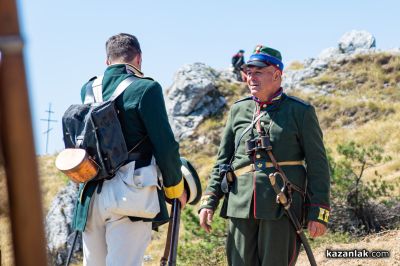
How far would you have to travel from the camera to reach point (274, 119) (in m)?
4.57

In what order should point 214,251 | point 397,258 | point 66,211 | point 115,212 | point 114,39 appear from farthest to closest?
point 66,211 → point 214,251 → point 397,258 → point 114,39 → point 115,212

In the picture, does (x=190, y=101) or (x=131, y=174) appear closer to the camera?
(x=131, y=174)

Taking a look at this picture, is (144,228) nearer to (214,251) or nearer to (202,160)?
(214,251)

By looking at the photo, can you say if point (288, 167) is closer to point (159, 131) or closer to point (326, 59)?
point (159, 131)

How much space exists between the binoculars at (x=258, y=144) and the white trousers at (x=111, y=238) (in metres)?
0.89

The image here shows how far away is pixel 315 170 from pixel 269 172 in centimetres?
29

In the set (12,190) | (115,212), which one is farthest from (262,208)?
(12,190)

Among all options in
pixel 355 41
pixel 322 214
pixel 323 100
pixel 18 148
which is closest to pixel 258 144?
pixel 322 214

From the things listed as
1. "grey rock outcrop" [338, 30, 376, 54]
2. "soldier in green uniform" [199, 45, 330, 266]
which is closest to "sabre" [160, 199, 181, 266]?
"soldier in green uniform" [199, 45, 330, 266]

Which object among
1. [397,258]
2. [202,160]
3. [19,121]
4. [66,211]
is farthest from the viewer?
[202,160]

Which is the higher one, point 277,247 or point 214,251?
point 277,247

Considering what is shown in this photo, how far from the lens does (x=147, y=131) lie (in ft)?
13.4

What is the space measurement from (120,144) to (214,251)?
4.79 meters

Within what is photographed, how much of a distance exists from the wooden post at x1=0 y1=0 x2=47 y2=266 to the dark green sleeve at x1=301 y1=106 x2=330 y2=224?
3.31 m
